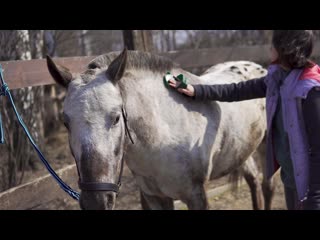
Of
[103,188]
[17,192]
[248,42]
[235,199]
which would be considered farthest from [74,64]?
[248,42]

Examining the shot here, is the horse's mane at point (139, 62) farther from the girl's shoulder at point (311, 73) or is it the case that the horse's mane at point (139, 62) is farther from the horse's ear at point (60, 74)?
the girl's shoulder at point (311, 73)

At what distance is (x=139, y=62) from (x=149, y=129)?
1.56ft

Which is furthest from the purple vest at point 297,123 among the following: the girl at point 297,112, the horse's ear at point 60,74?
A: the horse's ear at point 60,74

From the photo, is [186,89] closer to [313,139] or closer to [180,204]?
[313,139]

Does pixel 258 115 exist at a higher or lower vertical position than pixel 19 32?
lower

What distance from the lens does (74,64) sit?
300 cm

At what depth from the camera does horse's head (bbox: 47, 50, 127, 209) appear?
1.83m

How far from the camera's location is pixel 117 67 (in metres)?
2.07

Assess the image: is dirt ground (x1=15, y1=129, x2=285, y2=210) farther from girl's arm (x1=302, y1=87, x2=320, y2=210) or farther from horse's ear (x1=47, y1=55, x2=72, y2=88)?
girl's arm (x1=302, y1=87, x2=320, y2=210)

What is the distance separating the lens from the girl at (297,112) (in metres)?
1.83

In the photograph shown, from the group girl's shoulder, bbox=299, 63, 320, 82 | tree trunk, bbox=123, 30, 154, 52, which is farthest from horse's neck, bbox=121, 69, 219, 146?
tree trunk, bbox=123, 30, 154, 52

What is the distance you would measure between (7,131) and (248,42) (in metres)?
9.49

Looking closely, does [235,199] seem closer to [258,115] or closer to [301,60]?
[258,115]
